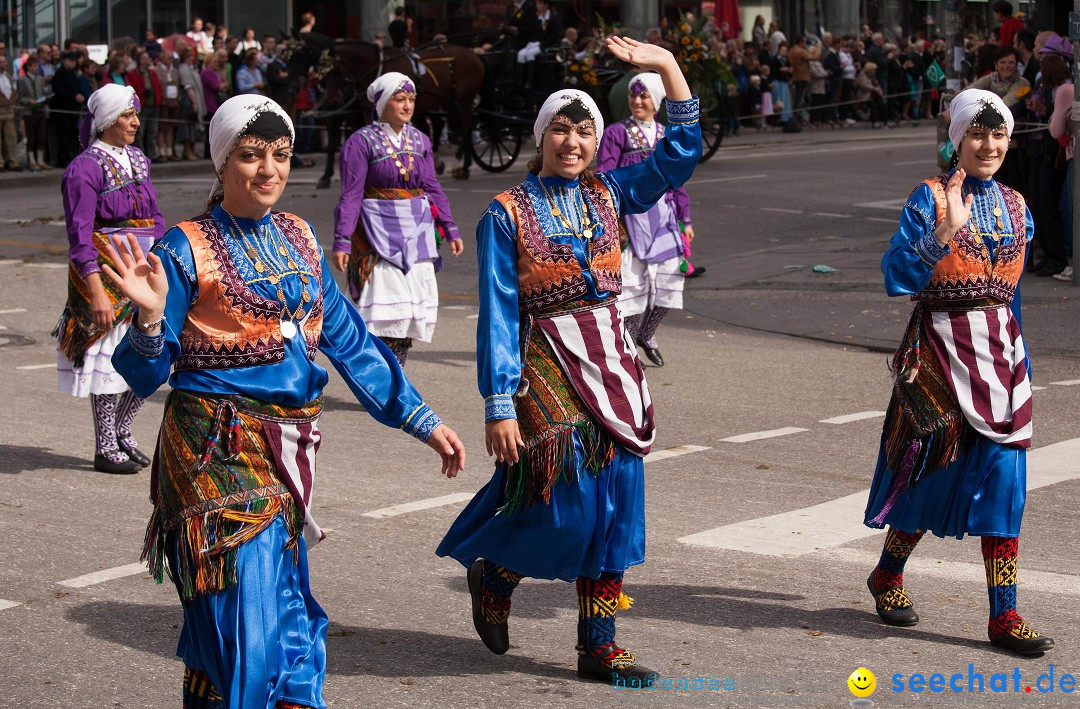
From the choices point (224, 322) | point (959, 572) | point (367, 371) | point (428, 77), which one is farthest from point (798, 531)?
point (428, 77)

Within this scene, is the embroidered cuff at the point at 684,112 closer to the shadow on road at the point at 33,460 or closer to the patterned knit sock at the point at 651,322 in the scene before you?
the shadow on road at the point at 33,460

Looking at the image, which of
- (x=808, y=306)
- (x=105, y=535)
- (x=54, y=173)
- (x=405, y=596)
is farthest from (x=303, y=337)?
(x=54, y=173)

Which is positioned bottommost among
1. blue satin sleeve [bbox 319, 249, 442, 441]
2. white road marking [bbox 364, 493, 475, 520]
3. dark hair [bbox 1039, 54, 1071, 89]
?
white road marking [bbox 364, 493, 475, 520]

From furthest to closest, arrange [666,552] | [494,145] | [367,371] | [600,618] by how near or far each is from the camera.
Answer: [494,145] → [666,552] → [600,618] → [367,371]

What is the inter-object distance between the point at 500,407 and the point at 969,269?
5.99ft

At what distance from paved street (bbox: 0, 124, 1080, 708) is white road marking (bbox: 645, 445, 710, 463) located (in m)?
0.02

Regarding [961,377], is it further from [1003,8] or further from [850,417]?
[1003,8]

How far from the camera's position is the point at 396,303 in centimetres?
1015

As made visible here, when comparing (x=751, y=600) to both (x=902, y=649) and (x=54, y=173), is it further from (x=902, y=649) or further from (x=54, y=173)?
(x=54, y=173)

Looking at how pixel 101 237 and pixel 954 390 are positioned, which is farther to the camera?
pixel 101 237

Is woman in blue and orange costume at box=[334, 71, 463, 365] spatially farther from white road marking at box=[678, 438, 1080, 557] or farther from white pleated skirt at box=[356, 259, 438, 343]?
white road marking at box=[678, 438, 1080, 557]

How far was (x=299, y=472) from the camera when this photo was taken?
438 cm

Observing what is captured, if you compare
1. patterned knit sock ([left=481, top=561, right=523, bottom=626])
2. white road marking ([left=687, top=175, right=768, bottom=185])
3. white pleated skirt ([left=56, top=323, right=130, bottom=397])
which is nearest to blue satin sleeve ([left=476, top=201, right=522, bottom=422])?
patterned knit sock ([left=481, top=561, right=523, bottom=626])

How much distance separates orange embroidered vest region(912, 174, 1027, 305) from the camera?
580cm
